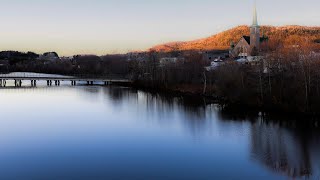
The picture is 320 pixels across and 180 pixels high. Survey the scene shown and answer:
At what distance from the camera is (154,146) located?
19.5m

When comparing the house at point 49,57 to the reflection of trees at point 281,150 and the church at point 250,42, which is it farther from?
the reflection of trees at point 281,150

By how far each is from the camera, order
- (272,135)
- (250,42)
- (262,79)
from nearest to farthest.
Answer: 1. (272,135)
2. (262,79)
3. (250,42)

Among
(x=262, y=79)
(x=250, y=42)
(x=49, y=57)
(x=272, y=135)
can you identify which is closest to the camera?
(x=272, y=135)

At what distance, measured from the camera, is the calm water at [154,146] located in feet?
49.4

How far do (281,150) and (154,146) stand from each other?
6.53 metres

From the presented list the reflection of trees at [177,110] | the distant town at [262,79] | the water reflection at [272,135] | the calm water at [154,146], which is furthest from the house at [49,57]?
the calm water at [154,146]

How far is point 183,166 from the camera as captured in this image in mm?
15836

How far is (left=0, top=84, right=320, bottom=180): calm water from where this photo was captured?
592 inches

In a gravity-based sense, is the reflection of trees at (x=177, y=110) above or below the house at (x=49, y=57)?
below

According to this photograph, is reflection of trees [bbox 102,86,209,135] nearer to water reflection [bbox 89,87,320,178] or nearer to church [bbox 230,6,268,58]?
water reflection [bbox 89,87,320,178]

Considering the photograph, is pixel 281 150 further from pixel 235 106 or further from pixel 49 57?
pixel 49 57

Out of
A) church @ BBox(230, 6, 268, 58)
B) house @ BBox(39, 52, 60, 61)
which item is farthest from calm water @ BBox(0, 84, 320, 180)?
house @ BBox(39, 52, 60, 61)

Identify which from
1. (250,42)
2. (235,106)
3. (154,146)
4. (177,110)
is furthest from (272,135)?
(250,42)

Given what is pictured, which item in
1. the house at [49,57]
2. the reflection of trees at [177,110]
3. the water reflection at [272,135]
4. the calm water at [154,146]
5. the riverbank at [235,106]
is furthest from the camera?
the house at [49,57]
